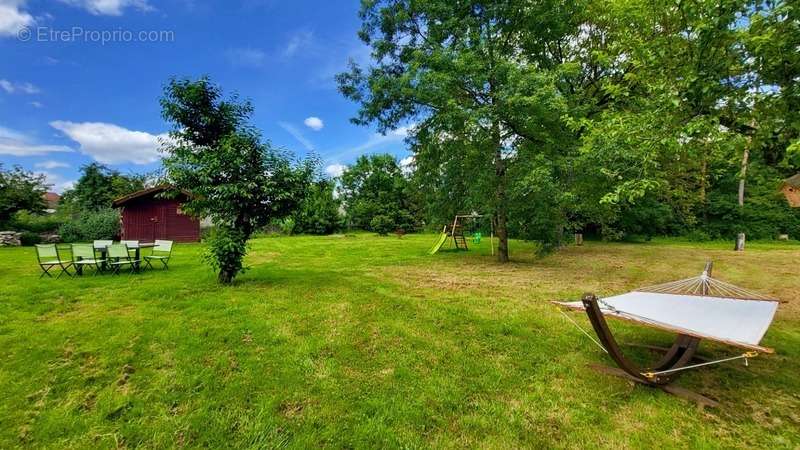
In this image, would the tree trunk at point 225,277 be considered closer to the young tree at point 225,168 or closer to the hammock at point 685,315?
the young tree at point 225,168

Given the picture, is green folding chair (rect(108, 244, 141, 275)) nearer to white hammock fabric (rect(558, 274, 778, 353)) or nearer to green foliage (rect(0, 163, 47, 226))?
white hammock fabric (rect(558, 274, 778, 353))

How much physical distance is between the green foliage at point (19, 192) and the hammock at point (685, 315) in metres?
26.3

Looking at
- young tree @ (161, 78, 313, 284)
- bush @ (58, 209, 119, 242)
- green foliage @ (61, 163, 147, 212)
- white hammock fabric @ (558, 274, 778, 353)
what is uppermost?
green foliage @ (61, 163, 147, 212)

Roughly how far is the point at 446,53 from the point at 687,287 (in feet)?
25.2

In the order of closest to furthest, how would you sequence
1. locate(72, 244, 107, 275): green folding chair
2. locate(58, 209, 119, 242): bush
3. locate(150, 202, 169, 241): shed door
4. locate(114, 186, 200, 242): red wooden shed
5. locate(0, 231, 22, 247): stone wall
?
locate(72, 244, 107, 275): green folding chair
locate(0, 231, 22, 247): stone wall
locate(114, 186, 200, 242): red wooden shed
locate(58, 209, 119, 242): bush
locate(150, 202, 169, 241): shed door

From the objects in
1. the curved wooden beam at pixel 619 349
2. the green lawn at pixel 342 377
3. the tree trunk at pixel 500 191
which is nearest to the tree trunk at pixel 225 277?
the green lawn at pixel 342 377

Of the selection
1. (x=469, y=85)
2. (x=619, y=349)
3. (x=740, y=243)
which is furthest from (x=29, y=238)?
(x=740, y=243)

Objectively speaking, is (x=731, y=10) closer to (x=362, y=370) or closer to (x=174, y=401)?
(x=362, y=370)

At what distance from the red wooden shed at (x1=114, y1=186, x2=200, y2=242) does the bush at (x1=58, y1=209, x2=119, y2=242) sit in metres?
1.30

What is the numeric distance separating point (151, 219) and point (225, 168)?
16.4 m

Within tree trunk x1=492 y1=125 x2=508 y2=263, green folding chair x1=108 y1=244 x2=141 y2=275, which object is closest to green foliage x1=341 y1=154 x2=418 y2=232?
tree trunk x1=492 y1=125 x2=508 y2=263

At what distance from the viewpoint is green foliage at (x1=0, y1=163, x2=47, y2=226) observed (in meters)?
17.7

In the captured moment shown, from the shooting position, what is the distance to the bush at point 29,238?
→ 680 inches

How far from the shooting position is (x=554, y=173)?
9289 millimetres
